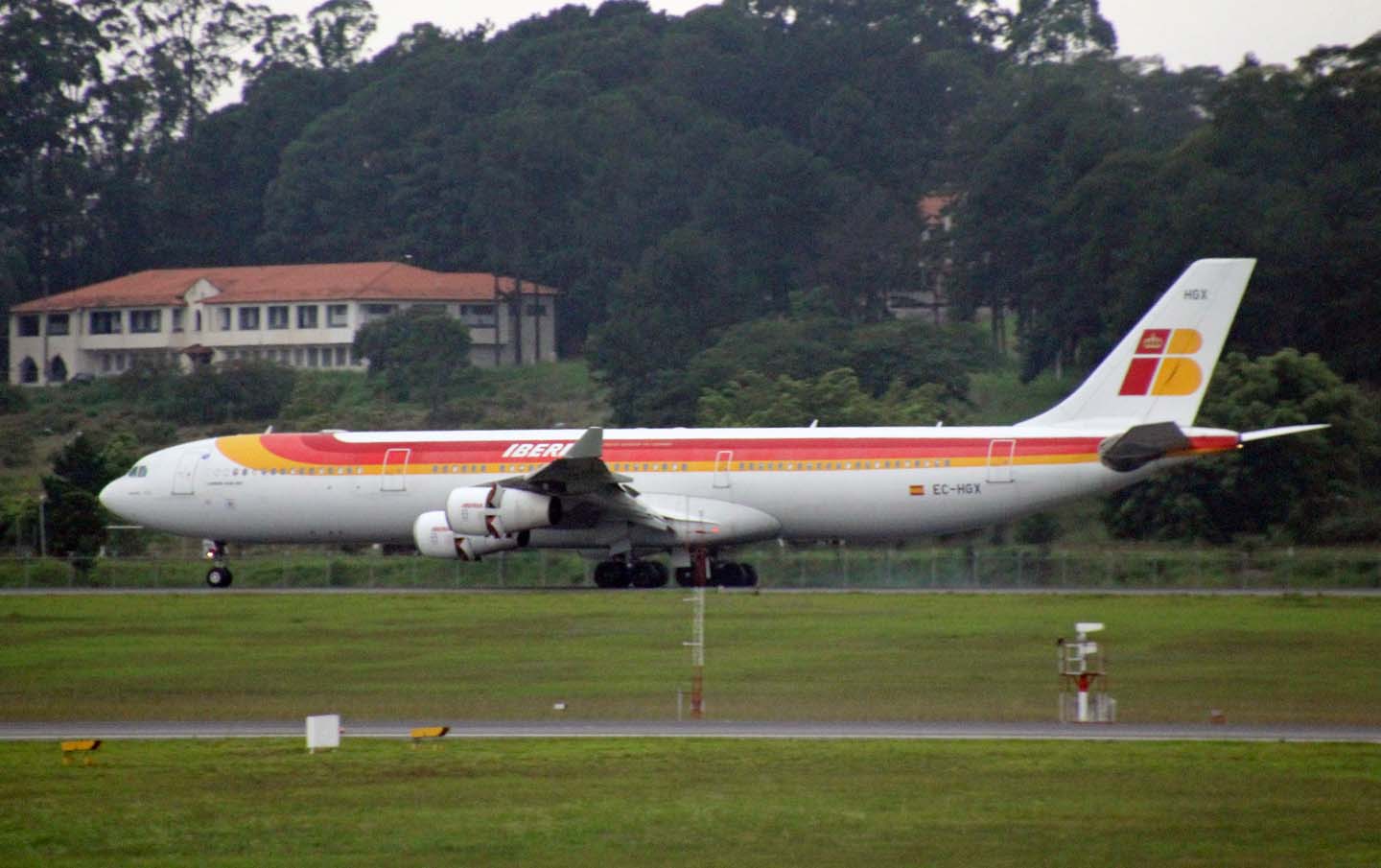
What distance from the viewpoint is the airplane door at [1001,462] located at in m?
43.6

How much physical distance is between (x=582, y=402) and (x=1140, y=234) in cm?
2943

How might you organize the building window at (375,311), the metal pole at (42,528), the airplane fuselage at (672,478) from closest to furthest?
the airplane fuselage at (672,478) < the metal pole at (42,528) < the building window at (375,311)

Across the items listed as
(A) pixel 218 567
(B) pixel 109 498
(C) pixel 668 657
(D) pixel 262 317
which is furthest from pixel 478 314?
(C) pixel 668 657

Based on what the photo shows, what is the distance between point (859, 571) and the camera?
48.4m

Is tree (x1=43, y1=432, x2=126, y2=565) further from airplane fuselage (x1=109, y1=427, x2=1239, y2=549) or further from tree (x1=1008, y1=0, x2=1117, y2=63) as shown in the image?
tree (x1=1008, y1=0, x2=1117, y2=63)

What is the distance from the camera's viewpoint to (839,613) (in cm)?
3894

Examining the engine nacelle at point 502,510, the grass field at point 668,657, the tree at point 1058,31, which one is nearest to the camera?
the grass field at point 668,657

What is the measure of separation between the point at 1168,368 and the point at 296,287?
7266 cm

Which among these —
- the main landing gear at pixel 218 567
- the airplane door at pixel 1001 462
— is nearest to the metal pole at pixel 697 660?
the airplane door at pixel 1001 462

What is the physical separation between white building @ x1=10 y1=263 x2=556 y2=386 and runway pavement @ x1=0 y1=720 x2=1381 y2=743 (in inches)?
3252

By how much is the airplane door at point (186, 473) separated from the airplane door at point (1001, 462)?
1888 centimetres

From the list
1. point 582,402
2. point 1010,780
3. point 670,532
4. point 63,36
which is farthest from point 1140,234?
point 63,36

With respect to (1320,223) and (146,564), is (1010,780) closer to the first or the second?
(146,564)

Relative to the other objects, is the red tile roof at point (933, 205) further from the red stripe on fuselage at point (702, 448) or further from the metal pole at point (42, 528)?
the red stripe on fuselage at point (702, 448)
